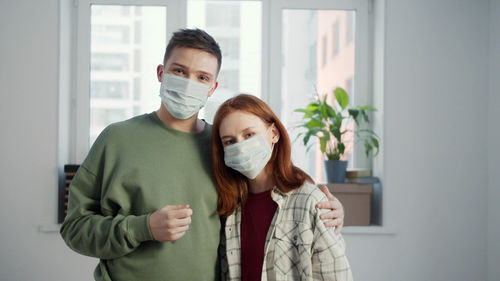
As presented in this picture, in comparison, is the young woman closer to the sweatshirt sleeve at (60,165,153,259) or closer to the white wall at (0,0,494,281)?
the sweatshirt sleeve at (60,165,153,259)

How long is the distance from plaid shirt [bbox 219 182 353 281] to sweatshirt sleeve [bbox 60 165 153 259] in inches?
11.9

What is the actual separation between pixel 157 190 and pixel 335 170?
1373 millimetres

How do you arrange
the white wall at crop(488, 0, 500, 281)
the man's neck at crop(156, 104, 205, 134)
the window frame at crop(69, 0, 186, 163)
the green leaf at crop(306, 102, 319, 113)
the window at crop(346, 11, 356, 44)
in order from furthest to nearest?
the window at crop(346, 11, 356, 44) → the window frame at crop(69, 0, 186, 163) → the green leaf at crop(306, 102, 319, 113) → the white wall at crop(488, 0, 500, 281) → the man's neck at crop(156, 104, 205, 134)

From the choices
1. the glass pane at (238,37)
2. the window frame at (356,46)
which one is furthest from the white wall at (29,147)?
the window frame at (356,46)

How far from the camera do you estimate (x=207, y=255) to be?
1.26m

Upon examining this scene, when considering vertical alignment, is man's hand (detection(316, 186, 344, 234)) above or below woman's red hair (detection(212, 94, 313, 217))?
below

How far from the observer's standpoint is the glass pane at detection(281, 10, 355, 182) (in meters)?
2.66

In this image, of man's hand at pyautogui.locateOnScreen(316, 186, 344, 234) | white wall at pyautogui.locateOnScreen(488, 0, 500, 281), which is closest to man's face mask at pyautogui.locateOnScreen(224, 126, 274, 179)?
man's hand at pyautogui.locateOnScreen(316, 186, 344, 234)

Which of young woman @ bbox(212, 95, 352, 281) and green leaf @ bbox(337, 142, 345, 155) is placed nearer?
young woman @ bbox(212, 95, 352, 281)

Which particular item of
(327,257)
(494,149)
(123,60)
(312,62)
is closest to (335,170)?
(312,62)

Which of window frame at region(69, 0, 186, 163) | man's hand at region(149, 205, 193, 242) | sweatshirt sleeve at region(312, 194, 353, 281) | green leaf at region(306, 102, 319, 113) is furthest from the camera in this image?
window frame at region(69, 0, 186, 163)

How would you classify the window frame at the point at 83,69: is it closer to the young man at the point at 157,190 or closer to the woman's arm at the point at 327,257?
the young man at the point at 157,190

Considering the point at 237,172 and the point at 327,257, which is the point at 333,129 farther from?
the point at 327,257

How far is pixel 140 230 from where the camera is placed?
112cm
